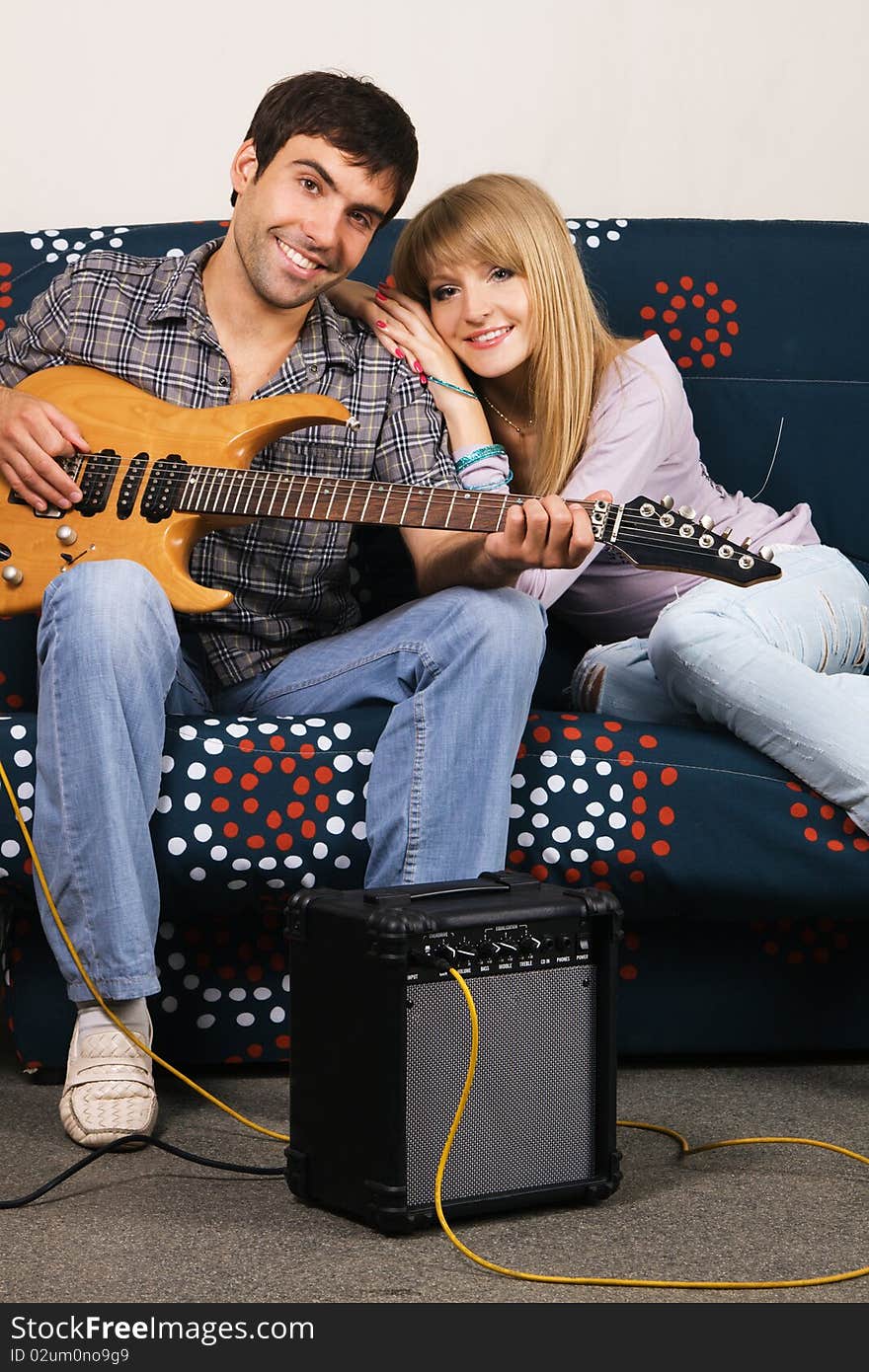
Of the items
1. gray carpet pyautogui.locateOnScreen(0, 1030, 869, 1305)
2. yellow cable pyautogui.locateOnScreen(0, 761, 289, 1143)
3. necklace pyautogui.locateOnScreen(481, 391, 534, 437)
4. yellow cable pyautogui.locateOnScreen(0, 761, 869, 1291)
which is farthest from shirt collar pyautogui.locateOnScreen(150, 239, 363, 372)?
gray carpet pyautogui.locateOnScreen(0, 1030, 869, 1305)

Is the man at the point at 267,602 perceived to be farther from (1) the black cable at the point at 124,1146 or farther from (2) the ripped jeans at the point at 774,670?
(2) the ripped jeans at the point at 774,670

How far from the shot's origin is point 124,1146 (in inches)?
59.6

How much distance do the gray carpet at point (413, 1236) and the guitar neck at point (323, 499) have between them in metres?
0.65

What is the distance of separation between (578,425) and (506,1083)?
38.3 inches

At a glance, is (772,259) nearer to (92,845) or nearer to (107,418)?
(107,418)

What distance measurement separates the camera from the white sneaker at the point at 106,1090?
1.50 m

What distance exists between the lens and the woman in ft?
6.26

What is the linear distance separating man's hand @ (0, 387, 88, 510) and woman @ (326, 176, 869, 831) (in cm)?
45

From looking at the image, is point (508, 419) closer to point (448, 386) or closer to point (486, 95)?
point (448, 386)

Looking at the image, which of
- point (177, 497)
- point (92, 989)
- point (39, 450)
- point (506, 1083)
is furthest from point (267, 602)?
point (506, 1083)

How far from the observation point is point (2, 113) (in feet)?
8.40

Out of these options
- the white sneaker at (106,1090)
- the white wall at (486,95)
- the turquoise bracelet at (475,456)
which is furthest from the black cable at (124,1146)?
the white wall at (486,95)

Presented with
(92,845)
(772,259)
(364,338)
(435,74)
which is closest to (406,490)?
(364,338)
